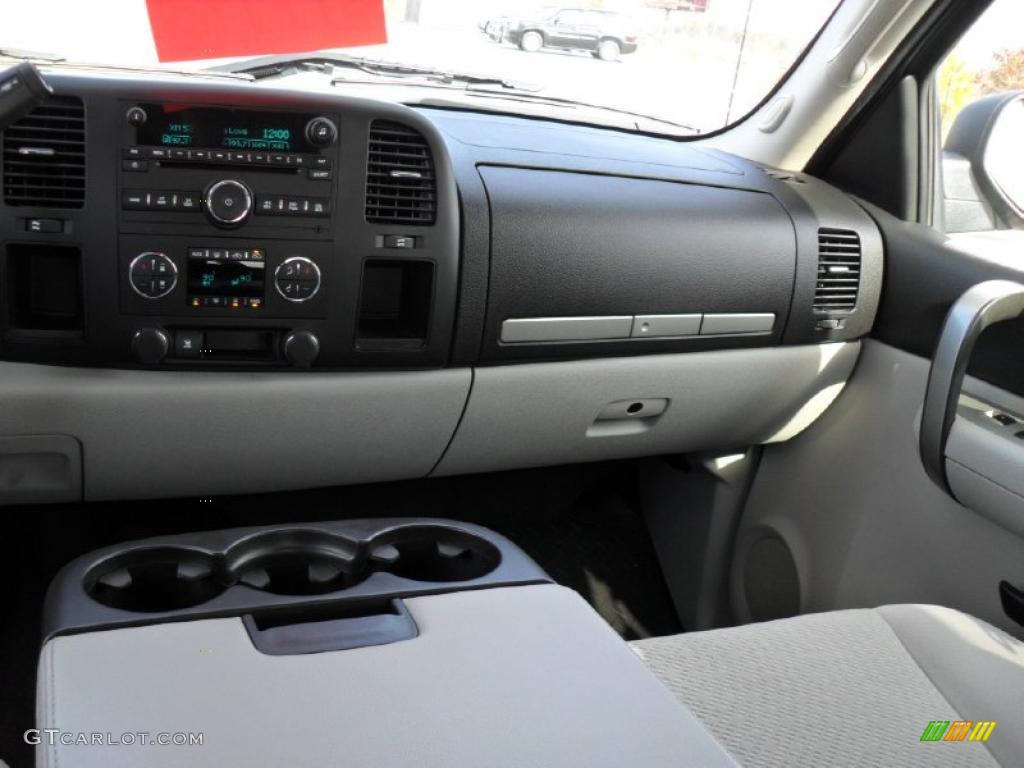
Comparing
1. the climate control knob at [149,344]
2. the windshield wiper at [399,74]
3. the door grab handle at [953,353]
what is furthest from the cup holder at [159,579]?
the door grab handle at [953,353]

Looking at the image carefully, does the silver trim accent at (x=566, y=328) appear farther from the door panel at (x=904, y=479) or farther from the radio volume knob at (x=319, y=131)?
the door panel at (x=904, y=479)

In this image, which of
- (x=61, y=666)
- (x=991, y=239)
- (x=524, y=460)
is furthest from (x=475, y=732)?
(x=991, y=239)

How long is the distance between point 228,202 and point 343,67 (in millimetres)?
753

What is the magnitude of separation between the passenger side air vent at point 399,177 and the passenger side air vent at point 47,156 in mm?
482

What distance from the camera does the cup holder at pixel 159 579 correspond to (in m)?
1.35

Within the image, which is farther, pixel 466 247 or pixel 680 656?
pixel 466 247

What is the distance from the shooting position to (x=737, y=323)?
2312mm

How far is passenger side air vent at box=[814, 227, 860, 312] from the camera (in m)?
2.40

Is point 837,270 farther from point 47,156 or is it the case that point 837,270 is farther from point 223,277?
point 47,156

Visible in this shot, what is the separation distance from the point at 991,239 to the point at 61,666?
2.19 meters

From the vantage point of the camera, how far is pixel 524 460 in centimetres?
238

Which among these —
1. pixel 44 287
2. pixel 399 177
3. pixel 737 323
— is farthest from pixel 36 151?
pixel 737 323

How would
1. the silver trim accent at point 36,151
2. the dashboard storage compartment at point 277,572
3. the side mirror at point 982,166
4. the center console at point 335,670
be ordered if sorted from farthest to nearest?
the side mirror at point 982,166 < the silver trim accent at point 36,151 < the dashboard storage compartment at point 277,572 < the center console at point 335,670

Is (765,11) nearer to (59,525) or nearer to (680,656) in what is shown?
(680,656)
